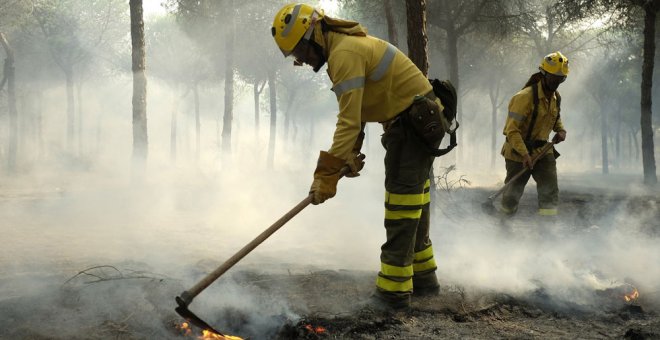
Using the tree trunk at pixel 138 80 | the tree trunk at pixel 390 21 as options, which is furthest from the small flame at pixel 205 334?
the tree trunk at pixel 138 80

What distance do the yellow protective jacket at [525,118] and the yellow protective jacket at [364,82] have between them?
7.71 ft

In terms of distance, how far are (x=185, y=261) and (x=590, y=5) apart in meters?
13.2

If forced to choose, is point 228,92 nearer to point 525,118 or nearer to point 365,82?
point 525,118

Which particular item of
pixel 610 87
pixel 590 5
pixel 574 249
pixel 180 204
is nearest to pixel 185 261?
pixel 574 249

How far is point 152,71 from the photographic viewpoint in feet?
93.0

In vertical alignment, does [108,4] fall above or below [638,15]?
above

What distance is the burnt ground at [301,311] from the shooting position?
299 centimetres

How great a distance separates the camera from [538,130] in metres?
5.75

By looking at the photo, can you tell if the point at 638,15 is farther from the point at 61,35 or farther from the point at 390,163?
the point at 61,35

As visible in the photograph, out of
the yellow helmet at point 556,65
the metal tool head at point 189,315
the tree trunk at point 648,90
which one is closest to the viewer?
the metal tool head at point 189,315

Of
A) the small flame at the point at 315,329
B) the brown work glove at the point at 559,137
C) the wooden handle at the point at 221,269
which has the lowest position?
the small flame at the point at 315,329

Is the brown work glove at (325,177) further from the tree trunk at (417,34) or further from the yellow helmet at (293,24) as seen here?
the tree trunk at (417,34)

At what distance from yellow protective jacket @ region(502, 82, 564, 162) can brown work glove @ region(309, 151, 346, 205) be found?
9.92 feet

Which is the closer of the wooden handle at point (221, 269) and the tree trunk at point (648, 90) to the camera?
the wooden handle at point (221, 269)
